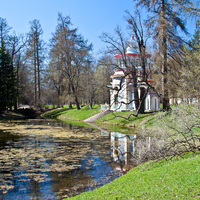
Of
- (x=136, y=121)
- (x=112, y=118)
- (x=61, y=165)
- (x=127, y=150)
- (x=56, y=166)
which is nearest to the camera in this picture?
(x=56, y=166)

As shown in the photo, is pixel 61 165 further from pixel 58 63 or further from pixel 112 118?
pixel 58 63

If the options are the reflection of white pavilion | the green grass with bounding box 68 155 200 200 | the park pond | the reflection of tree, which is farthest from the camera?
the reflection of white pavilion

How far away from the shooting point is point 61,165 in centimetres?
1088

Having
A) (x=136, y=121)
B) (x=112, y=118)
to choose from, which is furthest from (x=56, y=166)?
(x=136, y=121)

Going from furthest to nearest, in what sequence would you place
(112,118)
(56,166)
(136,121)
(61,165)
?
(136,121) < (112,118) < (61,165) < (56,166)

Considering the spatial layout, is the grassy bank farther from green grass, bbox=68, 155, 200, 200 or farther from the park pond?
green grass, bbox=68, 155, 200, 200

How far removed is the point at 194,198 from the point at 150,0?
22222 millimetres

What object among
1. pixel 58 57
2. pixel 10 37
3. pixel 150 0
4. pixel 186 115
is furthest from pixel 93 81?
pixel 186 115

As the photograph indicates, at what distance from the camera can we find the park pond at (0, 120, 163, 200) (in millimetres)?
8195

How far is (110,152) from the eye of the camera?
13.6m

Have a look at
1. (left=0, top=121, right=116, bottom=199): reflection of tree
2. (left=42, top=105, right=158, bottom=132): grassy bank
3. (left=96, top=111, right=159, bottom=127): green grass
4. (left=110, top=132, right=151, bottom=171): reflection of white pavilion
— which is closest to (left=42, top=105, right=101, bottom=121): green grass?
(left=42, top=105, right=158, bottom=132): grassy bank

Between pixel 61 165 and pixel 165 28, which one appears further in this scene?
pixel 165 28

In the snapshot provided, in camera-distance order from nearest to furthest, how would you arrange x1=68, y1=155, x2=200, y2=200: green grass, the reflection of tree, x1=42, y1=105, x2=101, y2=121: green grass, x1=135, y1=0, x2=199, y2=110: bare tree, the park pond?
x1=68, y1=155, x2=200, y2=200: green grass, the park pond, the reflection of tree, x1=135, y1=0, x2=199, y2=110: bare tree, x1=42, y1=105, x2=101, y2=121: green grass

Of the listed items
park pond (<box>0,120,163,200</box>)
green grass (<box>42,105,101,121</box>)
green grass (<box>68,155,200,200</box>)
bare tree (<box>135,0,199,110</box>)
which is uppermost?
bare tree (<box>135,0,199,110</box>)
